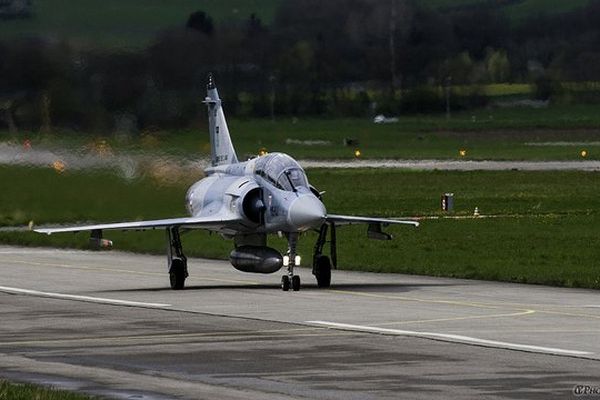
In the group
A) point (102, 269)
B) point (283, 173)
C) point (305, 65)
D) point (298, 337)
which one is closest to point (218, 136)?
point (102, 269)

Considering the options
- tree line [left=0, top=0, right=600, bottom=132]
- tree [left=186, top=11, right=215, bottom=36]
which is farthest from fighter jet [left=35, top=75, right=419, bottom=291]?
tree [left=186, top=11, right=215, bottom=36]

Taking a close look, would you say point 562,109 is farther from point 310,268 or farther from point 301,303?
point 301,303

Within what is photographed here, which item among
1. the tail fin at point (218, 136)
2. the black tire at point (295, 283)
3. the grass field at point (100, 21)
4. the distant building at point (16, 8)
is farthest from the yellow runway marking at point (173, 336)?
the distant building at point (16, 8)

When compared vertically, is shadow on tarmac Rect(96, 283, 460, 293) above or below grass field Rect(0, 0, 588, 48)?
below

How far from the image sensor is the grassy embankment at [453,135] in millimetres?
101812

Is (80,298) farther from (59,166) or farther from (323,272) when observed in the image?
(59,166)

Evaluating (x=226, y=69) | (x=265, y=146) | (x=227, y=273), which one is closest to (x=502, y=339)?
(x=227, y=273)

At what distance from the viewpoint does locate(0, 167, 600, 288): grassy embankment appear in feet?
133

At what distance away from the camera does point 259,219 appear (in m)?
35.7

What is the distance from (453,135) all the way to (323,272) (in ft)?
304

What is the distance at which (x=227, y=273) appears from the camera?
133 feet

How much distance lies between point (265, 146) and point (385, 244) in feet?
118

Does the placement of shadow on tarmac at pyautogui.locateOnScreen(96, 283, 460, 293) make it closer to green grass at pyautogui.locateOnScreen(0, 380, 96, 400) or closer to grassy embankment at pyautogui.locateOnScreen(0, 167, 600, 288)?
grassy embankment at pyautogui.locateOnScreen(0, 167, 600, 288)

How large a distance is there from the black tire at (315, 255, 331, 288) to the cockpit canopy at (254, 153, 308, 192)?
1801 mm
